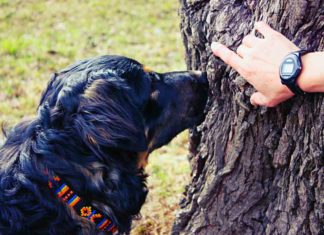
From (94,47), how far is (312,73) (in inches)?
215

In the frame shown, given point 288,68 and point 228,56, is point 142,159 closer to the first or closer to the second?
point 228,56

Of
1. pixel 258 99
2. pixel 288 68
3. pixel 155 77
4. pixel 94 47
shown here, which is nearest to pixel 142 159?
pixel 155 77

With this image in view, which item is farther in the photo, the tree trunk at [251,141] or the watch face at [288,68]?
the tree trunk at [251,141]

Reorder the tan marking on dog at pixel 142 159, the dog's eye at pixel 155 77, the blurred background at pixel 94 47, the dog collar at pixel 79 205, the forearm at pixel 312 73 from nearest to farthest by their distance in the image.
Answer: the forearm at pixel 312 73 < the dog collar at pixel 79 205 < the tan marking on dog at pixel 142 159 < the dog's eye at pixel 155 77 < the blurred background at pixel 94 47

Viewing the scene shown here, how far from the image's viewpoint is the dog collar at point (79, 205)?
2.72 meters

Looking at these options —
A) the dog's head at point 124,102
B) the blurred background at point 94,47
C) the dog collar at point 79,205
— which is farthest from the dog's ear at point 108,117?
the blurred background at point 94,47

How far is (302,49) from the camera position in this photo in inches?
103

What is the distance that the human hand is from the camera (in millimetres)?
2611

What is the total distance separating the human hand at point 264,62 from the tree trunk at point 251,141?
0.11 metres

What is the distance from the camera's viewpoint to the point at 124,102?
113 inches

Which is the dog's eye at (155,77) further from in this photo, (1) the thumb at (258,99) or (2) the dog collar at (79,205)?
(2) the dog collar at (79,205)

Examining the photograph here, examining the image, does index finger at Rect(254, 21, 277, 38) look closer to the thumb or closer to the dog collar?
the thumb

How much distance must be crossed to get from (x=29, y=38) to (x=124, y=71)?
16.7 feet

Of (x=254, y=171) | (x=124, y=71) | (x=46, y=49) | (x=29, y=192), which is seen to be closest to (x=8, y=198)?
(x=29, y=192)
